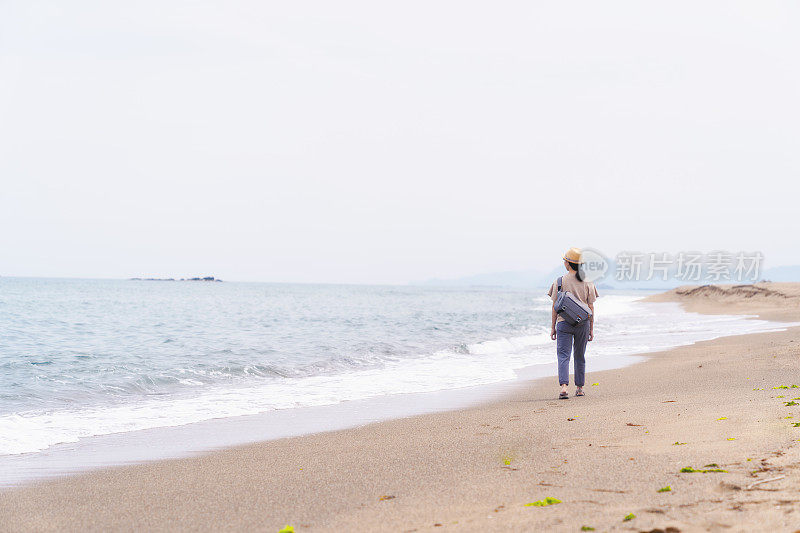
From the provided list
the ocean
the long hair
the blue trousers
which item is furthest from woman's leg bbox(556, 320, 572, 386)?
the ocean

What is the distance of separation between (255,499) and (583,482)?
237 centimetres

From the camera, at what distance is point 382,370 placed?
1464 centimetres

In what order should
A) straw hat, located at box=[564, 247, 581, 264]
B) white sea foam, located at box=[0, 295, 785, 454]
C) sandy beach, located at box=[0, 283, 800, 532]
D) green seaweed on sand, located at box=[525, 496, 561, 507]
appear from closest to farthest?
sandy beach, located at box=[0, 283, 800, 532], green seaweed on sand, located at box=[525, 496, 561, 507], white sea foam, located at box=[0, 295, 785, 454], straw hat, located at box=[564, 247, 581, 264]

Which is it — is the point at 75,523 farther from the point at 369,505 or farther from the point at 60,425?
the point at 60,425

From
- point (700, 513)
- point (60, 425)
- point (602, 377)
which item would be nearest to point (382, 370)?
point (602, 377)

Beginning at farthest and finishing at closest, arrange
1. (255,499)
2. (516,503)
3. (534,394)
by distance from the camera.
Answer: (534,394), (255,499), (516,503)

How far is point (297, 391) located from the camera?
11539mm

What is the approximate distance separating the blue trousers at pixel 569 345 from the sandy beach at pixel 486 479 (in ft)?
4.37

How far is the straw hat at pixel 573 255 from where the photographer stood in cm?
912

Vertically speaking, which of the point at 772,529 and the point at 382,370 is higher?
the point at 772,529

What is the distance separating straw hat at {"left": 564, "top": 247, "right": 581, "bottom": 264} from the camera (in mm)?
9125

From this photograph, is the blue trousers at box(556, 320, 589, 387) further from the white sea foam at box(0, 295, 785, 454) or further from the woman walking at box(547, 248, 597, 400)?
the white sea foam at box(0, 295, 785, 454)

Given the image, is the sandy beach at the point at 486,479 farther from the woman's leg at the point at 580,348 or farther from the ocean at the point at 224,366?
the ocean at the point at 224,366

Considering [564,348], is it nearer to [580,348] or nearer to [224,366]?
[580,348]
